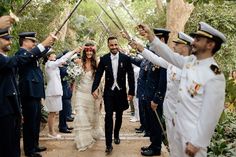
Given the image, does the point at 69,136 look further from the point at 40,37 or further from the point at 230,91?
the point at 40,37

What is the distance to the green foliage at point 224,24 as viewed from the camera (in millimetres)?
13391

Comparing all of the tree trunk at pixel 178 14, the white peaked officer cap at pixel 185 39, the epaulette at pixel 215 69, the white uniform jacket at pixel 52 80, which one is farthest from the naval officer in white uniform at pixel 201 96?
the tree trunk at pixel 178 14

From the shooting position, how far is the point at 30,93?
691 centimetres

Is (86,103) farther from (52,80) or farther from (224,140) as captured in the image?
(224,140)

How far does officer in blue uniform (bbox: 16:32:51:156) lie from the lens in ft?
22.6

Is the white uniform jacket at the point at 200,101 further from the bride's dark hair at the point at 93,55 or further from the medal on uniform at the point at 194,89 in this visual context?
the bride's dark hair at the point at 93,55

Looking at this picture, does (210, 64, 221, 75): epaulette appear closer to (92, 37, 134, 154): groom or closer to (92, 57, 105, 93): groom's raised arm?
(92, 37, 134, 154): groom

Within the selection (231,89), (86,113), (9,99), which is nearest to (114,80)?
(86,113)

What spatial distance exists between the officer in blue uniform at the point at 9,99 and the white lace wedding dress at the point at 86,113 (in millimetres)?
2677

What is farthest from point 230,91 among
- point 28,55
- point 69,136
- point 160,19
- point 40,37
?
point 160,19

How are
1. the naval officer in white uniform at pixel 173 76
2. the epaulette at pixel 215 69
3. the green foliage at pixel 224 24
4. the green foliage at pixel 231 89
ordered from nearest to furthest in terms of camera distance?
the epaulette at pixel 215 69
the green foliage at pixel 231 89
the naval officer in white uniform at pixel 173 76
the green foliage at pixel 224 24

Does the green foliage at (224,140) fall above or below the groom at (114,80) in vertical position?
below

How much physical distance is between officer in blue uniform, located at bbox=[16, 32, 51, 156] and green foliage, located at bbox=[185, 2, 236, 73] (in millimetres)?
7816

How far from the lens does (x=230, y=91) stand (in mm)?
5086
